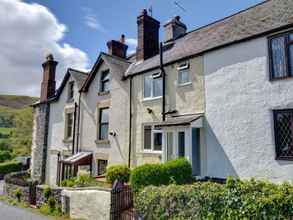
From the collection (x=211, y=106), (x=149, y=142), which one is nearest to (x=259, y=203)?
(x=211, y=106)

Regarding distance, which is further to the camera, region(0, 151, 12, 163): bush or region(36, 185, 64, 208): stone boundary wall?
region(0, 151, 12, 163): bush

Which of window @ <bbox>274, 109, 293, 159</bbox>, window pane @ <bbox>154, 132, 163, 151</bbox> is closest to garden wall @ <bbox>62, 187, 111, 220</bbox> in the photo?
window pane @ <bbox>154, 132, 163, 151</bbox>

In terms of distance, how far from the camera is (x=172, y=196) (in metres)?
7.36

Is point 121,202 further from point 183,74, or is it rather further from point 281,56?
point 281,56

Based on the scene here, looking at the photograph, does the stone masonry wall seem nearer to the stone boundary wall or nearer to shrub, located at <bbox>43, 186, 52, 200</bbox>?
the stone boundary wall

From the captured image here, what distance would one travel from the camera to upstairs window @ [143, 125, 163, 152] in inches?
559

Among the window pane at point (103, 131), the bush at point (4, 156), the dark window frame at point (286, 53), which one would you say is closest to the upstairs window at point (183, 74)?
the dark window frame at point (286, 53)

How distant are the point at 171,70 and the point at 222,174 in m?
6.43

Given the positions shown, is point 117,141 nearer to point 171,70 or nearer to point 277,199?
point 171,70

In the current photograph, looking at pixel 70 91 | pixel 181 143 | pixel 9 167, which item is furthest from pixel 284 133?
pixel 9 167

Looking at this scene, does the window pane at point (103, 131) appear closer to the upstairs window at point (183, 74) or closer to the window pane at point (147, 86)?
the window pane at point (147, 86)

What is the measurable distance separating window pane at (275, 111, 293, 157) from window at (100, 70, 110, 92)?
1180 cm

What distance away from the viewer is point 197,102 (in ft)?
41.5

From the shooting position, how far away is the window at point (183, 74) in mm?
13383
